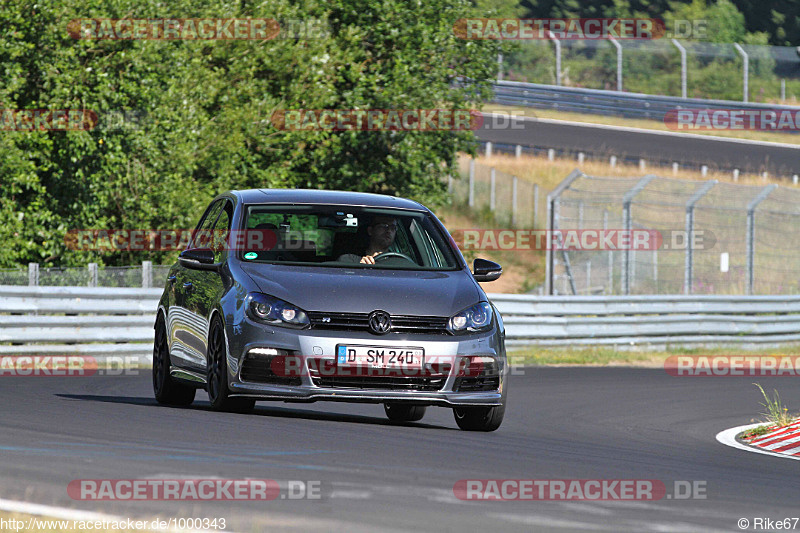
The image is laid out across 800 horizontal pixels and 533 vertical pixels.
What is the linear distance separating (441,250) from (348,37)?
64.0 ft

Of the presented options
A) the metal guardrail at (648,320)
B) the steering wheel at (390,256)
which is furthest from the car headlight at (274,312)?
the metal guardrail at (648,320)

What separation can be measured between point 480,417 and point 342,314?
57.5 inches

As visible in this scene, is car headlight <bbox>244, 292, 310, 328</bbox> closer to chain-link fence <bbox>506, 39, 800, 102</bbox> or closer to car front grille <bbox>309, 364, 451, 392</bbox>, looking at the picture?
car front grille <bbox>309, 364, 451, 392</bbox>

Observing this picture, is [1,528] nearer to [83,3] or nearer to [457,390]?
[457,390]

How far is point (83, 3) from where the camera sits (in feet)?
80.7

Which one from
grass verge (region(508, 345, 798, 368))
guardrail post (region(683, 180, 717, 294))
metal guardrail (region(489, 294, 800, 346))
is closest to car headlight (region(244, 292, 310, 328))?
metal guardrail (region(489, 294, 800, 346))

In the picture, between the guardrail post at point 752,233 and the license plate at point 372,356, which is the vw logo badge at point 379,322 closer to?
the license plate at point 372,356

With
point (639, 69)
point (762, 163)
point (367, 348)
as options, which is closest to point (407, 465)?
point (367, 348)

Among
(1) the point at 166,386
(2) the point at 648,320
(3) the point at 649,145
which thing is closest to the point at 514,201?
(3) the point at 649,145

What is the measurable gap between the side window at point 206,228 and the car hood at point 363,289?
1545mm

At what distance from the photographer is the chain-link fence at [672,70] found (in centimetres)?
6175

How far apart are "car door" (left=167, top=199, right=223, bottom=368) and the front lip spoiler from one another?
0.95 m

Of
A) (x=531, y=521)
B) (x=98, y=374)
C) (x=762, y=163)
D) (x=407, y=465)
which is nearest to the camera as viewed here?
(x=531, y=521)

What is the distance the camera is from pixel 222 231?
1159 cm
